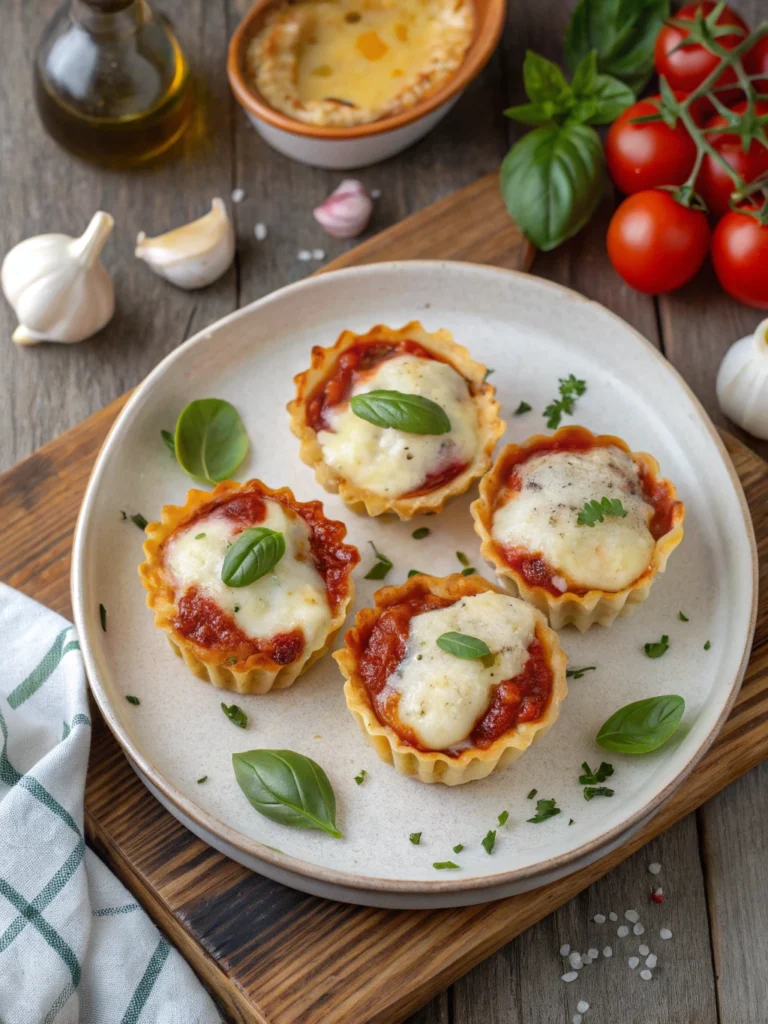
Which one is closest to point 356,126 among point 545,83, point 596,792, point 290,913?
point 545,83

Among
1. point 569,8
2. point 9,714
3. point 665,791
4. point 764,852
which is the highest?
point 569,8

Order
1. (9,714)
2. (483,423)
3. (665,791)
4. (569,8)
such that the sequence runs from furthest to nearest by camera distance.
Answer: (569,8), (483,423), (9,714), (665,791)

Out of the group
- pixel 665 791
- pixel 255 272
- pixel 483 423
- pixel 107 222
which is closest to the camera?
pixel 665 791

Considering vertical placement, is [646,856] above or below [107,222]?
below

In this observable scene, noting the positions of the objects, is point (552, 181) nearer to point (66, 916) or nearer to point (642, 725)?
point (642, 725)

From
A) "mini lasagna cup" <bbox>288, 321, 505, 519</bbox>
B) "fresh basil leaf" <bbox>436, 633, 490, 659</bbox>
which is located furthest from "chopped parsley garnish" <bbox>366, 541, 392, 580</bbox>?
"fresh basil leaf" <bbox>436, 633, 490, 659</bbox>

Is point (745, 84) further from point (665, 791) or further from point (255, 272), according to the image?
point (665, 791)

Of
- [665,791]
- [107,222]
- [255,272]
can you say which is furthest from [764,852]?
[107,222]
